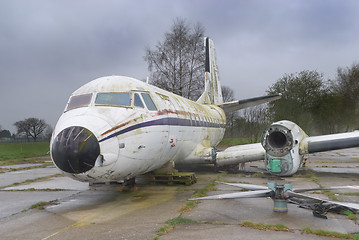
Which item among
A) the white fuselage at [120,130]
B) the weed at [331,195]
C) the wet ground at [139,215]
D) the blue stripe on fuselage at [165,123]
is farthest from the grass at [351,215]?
the blue stripe on fuselage at [165,123]

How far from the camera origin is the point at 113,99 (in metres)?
6.91

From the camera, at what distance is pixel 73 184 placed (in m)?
10.3

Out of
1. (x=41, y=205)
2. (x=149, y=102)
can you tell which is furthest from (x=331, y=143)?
(x=41, y=205)

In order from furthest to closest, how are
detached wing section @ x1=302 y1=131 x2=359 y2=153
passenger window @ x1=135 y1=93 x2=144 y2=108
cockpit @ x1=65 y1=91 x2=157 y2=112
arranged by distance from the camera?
detached wing section @ x1=302 y1=131 x2=359 y2=153 < passenger window @ x1=135 y1=93 x2=144 y2=108 < cockpit @ x1=65 y1=91 x2=157 y2=112

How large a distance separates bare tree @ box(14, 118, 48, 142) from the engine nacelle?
6787cm

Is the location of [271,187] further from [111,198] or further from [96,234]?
[111,198]

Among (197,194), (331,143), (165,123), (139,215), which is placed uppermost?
(165,123)

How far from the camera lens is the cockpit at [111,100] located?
6773 mm

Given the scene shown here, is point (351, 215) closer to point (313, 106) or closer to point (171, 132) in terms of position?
point (171, 132)

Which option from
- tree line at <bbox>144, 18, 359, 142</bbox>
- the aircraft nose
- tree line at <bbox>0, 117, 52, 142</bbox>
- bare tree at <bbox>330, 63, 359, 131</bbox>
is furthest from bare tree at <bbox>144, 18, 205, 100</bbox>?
tree line at <bbox>0, 117, 52, 142</bbox>

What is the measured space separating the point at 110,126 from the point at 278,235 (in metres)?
3.60

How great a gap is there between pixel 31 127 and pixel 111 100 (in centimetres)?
7053

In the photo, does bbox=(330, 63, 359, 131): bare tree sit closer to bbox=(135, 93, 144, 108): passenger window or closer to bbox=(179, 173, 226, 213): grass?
bbox=(179, 173, 226, 213): grass

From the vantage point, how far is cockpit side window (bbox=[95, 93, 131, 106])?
6.79 meters
